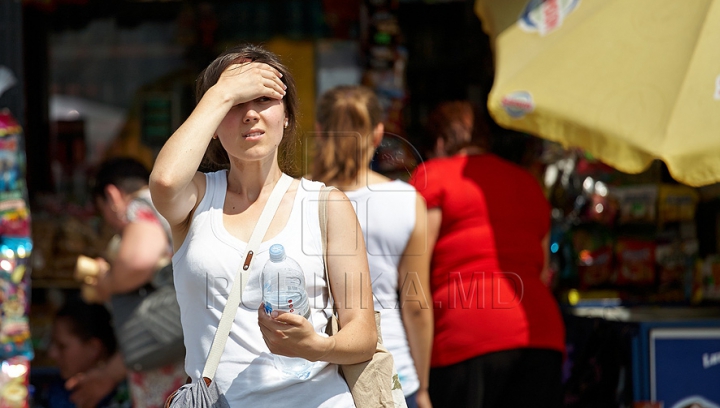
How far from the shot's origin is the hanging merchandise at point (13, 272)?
3613 mm

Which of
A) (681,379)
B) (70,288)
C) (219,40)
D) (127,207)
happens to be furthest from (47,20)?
(681,379)

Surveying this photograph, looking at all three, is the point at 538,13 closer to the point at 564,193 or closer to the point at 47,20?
the point at 564,193

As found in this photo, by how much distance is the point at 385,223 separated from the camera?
2881mm

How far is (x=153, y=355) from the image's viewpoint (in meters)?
3.37

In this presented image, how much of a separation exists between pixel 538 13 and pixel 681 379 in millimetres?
1952

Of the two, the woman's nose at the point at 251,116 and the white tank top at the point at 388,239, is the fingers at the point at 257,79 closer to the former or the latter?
the woman's nose at the point at 251,116

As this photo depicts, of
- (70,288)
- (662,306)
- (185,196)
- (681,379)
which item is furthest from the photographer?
(70,288)

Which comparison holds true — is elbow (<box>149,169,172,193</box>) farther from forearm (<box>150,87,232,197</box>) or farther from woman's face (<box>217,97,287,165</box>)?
woman's face (<box>217,97,287,165</box>)

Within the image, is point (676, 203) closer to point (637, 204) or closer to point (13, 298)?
point (637, 204)

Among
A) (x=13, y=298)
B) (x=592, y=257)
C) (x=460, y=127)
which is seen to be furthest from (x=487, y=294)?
(x=13, y=298)

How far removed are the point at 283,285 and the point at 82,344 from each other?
2811 mm

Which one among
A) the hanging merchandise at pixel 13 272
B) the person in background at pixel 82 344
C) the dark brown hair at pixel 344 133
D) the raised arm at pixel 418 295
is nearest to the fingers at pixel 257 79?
the dark brown hair at pixel 344 133

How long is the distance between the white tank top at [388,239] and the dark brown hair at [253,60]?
2.17ft

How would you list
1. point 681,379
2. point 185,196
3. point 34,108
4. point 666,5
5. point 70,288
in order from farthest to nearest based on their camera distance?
point 34,108 → point 70,288 → point 681,379 → point 666,5 → point 185,196
